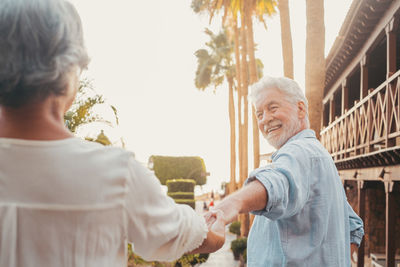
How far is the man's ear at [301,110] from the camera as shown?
2465 mm

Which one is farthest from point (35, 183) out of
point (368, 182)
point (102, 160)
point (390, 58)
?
point (368, 182)

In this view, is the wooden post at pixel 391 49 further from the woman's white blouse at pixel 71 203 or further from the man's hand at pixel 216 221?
the woman's white blouse at pixel 71 203

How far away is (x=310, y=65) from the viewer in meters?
6.82

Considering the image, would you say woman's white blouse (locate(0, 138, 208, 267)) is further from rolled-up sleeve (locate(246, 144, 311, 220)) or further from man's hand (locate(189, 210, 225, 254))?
rolled-up sleeve (locate(246, 144, 311, 220))

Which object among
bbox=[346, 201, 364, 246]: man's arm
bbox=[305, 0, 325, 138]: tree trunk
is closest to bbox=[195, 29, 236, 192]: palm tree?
bbox=[305, 0, 325, 138]: tree trunk

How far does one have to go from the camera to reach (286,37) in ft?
28.6

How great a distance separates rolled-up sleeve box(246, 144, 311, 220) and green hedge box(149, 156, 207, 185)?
44898 millimetres

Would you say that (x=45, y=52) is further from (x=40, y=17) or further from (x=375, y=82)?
(x=375, y=82)

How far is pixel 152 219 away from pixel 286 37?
26.1 feet

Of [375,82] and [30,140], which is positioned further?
[375,82]

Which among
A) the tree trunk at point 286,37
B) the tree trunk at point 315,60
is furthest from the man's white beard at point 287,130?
the tree trunk at point 286,37

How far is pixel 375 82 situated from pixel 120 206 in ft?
56.8

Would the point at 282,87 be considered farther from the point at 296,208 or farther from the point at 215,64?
the point at 215,64

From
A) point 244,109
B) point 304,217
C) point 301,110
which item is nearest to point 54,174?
point 304,217
